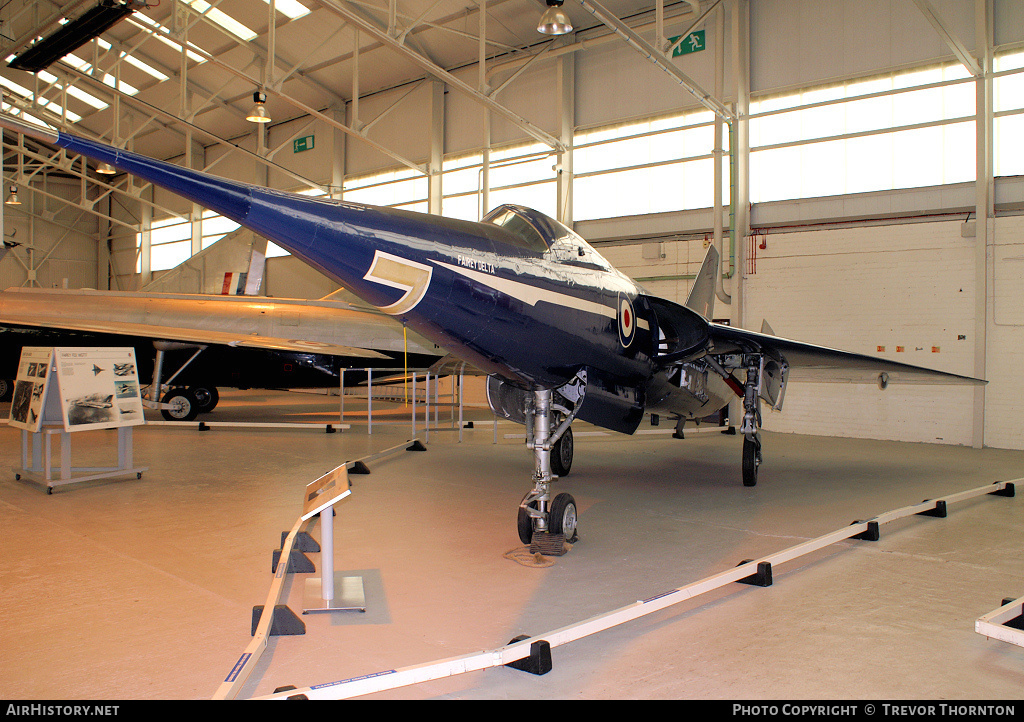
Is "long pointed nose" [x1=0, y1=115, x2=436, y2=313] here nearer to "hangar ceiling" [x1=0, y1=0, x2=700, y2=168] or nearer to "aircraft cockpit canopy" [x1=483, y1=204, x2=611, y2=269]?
"aircraft cockpit canopy" [x1=483, y1=204, x2=611, y2=269]

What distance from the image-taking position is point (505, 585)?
4352 millimetres

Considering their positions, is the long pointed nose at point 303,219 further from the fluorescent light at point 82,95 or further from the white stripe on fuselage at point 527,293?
the fluorescent light at point 82,95

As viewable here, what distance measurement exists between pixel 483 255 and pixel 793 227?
506 inches

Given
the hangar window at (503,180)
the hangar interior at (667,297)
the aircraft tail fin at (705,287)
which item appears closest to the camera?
the hangar interior at (667,297)

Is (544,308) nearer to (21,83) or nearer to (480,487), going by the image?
(480,487)

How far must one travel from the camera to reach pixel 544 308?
4180 millimetres

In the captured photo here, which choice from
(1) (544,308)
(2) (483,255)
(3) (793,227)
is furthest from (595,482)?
(3) (793,227)

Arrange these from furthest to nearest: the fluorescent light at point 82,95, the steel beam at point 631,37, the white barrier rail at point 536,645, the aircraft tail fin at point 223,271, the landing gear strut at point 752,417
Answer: the fluorescent light at point 82,95 → the aircraft tail fin at point 223,271 → the steel beam at point 631,37 → the landing gear strut at point 752,417 → the white barrier rail at point 536,645

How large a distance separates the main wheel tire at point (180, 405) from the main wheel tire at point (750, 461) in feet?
39.2

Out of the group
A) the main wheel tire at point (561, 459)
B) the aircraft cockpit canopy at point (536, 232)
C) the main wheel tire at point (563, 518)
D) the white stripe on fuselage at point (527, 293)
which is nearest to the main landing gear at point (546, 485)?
the main wheel tire at point (563, 518)

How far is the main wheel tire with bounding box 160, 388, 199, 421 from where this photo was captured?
14.6 meters

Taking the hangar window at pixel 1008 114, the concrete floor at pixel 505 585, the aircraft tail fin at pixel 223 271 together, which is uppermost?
the hangar window at pixel 1008 114

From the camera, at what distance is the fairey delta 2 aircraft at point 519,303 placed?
9.54ft

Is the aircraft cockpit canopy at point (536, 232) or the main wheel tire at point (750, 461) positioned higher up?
the aircraft cockpit canopy at point (536, 232)
